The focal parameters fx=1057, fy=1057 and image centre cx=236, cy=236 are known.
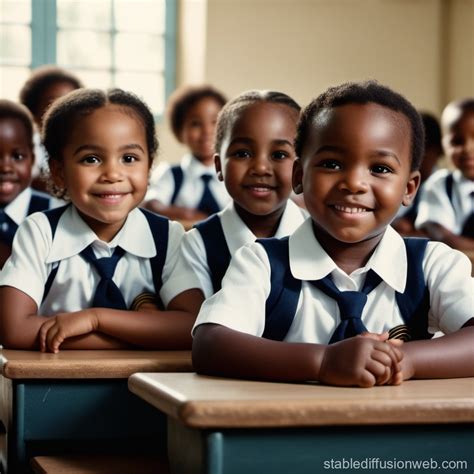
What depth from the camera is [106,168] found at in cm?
254

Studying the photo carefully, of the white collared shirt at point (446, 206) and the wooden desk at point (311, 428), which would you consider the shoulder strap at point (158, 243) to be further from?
the white collared shirt at point (446, 206)

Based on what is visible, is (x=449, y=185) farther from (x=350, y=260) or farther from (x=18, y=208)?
(x=350, y=260)

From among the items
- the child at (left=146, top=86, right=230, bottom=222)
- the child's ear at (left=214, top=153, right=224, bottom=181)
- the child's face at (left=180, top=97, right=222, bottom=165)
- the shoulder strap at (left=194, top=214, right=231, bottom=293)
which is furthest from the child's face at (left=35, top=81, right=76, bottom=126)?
the shoulder strap at (left=194, top=214, right=231, bottom=293)

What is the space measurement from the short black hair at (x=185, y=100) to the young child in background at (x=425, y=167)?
1205mm

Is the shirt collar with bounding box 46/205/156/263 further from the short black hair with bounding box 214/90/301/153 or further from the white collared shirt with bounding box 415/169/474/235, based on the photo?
the white collared shirt with bounding box 415/169/474/235

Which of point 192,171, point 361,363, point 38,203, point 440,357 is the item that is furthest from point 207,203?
point 361,363

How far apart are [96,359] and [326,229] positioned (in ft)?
1.61

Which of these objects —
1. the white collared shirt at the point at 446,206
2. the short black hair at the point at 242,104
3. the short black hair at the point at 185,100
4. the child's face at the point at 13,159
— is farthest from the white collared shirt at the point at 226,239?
the short black hair at the point at 185,100

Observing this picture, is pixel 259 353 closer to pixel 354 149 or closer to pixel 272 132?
pixel 354 149

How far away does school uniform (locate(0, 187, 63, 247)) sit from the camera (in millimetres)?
3385

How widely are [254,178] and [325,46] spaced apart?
5.13m

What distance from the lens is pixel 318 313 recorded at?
193cm

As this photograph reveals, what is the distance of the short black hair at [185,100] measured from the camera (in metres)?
6.21

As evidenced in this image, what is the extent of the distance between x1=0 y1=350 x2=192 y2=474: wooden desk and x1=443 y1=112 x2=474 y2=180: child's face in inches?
133
